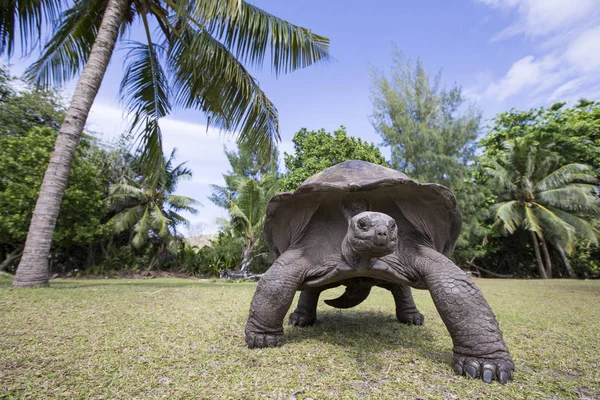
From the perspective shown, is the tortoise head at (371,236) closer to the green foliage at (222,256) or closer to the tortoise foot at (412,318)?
the tortoise foot at (412,318)

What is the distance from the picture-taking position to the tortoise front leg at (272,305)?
194 centimetres

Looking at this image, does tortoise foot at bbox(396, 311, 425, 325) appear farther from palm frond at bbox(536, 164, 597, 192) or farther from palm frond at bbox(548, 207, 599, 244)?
palm frond at bbox(536, 164, 597, 192)

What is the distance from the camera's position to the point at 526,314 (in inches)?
141

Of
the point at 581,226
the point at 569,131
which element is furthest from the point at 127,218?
the point at 569,131

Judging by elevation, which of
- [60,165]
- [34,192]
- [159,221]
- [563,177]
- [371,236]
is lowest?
[371,236]

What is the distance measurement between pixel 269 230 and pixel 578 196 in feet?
49.3

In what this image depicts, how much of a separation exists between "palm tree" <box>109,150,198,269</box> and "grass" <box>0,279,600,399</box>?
36.0 ft

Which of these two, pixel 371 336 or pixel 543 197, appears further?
pixel 543 197

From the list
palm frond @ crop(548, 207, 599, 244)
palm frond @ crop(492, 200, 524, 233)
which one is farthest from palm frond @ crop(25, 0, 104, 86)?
palm frond @ crop(548, 207, 599, 244)

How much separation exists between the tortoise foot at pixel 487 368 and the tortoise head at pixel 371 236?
2.19 ft

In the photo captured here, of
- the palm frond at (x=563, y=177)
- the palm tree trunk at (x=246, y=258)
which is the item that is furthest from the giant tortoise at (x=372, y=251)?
the palm frond at (x=563, y=177)

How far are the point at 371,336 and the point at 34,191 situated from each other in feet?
33.6

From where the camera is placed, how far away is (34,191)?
8656 mm

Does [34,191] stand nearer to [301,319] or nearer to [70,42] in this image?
[70,42]
